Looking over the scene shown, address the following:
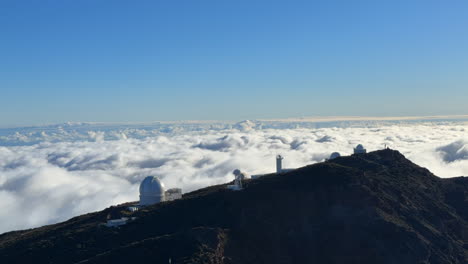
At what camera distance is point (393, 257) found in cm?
5334

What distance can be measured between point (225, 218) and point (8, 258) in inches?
1187

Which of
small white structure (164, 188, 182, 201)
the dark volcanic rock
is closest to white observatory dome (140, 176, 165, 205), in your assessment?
small white structure (164, 188, 182, 201)

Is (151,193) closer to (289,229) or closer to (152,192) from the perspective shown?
(152,192)

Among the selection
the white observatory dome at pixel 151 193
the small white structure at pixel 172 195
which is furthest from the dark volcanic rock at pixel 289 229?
the small white structure at pixel 172 195

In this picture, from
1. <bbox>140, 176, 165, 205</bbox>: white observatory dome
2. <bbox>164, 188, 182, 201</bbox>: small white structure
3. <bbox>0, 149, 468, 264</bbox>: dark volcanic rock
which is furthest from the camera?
<bbox>164, 188, 182, 201</bbox>: small white structure

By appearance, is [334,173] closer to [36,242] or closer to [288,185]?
[288,185]

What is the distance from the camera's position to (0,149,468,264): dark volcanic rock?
54219mm

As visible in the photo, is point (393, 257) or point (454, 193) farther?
point (454, 193)

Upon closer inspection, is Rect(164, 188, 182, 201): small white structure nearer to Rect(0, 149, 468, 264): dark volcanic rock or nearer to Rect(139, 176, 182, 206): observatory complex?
Rect(139, 176, 182, 206): observatory complex

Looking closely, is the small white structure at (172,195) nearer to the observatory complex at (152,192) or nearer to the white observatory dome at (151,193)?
the observatory complex at (152,192)

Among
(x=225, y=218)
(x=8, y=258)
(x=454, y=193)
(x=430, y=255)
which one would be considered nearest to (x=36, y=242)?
(x=8, y=258)

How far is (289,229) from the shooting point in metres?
59.5

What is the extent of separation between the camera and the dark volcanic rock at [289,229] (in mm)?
54219

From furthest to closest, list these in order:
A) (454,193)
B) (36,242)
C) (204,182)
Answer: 1. (204,182)
2. (454,193)
3. (36,242)
